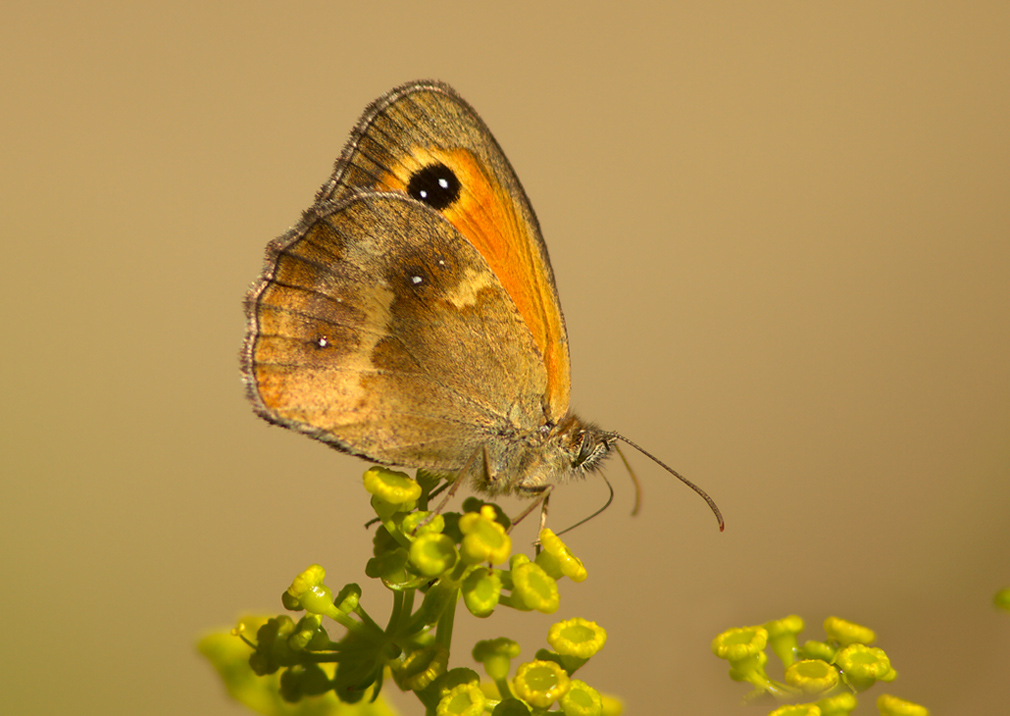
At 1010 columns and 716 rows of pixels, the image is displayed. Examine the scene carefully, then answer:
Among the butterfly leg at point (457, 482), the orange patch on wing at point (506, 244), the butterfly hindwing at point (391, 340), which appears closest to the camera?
the butterfly leg at point (457, 482)

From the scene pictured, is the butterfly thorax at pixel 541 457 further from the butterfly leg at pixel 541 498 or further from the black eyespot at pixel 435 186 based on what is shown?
the black eyespot at pixel 435 186

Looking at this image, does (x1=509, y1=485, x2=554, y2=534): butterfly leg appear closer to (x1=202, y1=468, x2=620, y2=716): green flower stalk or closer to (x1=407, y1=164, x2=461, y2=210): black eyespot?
(x1=202, y1=468, x2=620, y2=716): green flower stalk

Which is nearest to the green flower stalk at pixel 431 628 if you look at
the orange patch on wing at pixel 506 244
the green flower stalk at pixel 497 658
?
the green flower stalk at pixel 497 658

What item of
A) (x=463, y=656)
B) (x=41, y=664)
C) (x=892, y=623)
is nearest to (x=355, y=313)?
(x=892, y=623)

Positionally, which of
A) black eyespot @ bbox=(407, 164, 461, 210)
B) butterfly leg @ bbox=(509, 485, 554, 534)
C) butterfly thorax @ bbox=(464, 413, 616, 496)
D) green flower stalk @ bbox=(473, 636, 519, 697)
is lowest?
green flower stalk @ bbox=(473, 636, 519, 697)

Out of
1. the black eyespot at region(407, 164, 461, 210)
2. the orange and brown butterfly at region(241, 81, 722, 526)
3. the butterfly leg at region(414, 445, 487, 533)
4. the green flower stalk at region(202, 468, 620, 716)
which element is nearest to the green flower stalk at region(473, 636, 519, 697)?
the green flower stalk at region(202, 468, 620, 716)

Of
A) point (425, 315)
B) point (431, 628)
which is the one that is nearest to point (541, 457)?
point (425, 315)

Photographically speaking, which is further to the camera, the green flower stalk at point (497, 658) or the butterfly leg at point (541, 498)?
the butterfly leg at point (541, 498)

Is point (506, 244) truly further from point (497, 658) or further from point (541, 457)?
point (497, 658)

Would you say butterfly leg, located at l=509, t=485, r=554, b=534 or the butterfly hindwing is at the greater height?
the butterfly hindwing

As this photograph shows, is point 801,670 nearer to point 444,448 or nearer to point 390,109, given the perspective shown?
point 444,448
